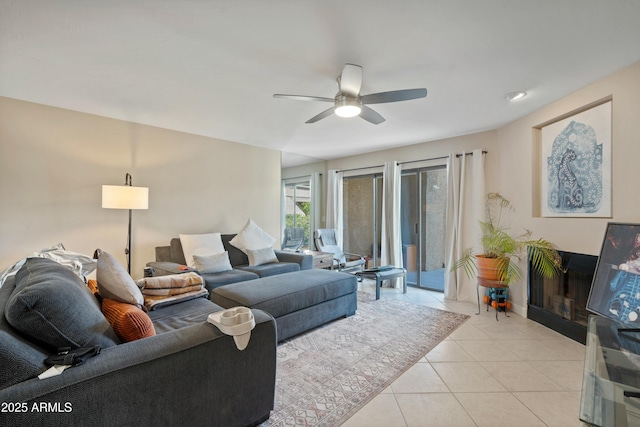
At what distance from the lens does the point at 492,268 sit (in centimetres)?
340

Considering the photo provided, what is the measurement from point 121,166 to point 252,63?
243 cm

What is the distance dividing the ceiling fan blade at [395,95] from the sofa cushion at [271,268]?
2471 millimetres

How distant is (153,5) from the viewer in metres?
1.56

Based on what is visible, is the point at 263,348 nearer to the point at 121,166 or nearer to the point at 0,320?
the point at 0,320

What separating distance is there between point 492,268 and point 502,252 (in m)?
0.24

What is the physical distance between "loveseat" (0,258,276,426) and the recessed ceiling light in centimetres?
299

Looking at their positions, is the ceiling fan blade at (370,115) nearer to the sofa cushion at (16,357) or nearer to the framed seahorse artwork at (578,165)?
the framed seahorse artwork at (578,165)

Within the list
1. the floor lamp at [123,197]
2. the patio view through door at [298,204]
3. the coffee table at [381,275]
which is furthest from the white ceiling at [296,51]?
the patio view through door at [298,204]

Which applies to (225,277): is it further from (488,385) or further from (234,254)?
(488,385)

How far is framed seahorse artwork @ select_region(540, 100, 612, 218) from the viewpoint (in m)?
2.50

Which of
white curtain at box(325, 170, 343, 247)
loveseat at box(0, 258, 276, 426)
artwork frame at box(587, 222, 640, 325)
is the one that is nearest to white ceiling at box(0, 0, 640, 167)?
artwork frame at box(587, 222, 640, 325)

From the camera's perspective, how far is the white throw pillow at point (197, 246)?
361cm

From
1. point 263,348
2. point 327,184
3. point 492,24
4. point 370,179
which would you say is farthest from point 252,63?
point 327,184

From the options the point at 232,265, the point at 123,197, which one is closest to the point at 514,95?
the point at 232,265
